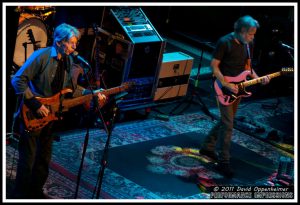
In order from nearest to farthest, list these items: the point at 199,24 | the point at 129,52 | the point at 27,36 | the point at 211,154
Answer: the point at 211,154 → the point at 27,36 → the point at 129,52 → the point at 199,24

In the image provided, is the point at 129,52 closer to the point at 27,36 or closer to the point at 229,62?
the point at 27,36

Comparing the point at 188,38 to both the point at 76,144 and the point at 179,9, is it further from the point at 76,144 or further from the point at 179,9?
the point at 76,144

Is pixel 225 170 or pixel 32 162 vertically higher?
pixel 32 162

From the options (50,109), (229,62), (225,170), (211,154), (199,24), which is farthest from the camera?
(199,24)

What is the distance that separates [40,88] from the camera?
5.85 metres

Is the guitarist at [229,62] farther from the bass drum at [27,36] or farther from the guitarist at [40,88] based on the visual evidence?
the bass drum at [27,36]

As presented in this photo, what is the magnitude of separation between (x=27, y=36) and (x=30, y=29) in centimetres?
16

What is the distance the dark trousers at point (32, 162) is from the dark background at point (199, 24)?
100cm

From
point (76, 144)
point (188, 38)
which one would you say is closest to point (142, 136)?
point (76, 144)

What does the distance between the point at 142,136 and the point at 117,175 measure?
4.22ft

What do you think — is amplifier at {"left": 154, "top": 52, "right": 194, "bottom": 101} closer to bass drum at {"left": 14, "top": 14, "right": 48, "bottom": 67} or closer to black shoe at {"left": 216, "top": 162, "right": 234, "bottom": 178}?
bass drum at {"left": 14, "top": 14, "right": 48, "bottom": 67}

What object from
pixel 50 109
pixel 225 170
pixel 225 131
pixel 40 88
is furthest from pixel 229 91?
pixel 40 88

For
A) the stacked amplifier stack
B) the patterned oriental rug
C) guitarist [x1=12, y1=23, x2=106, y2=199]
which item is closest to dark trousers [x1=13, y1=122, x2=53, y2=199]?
guitarist [x1=12, y1=23, x2=106, y2=199]

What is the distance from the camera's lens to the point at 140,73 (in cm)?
902
